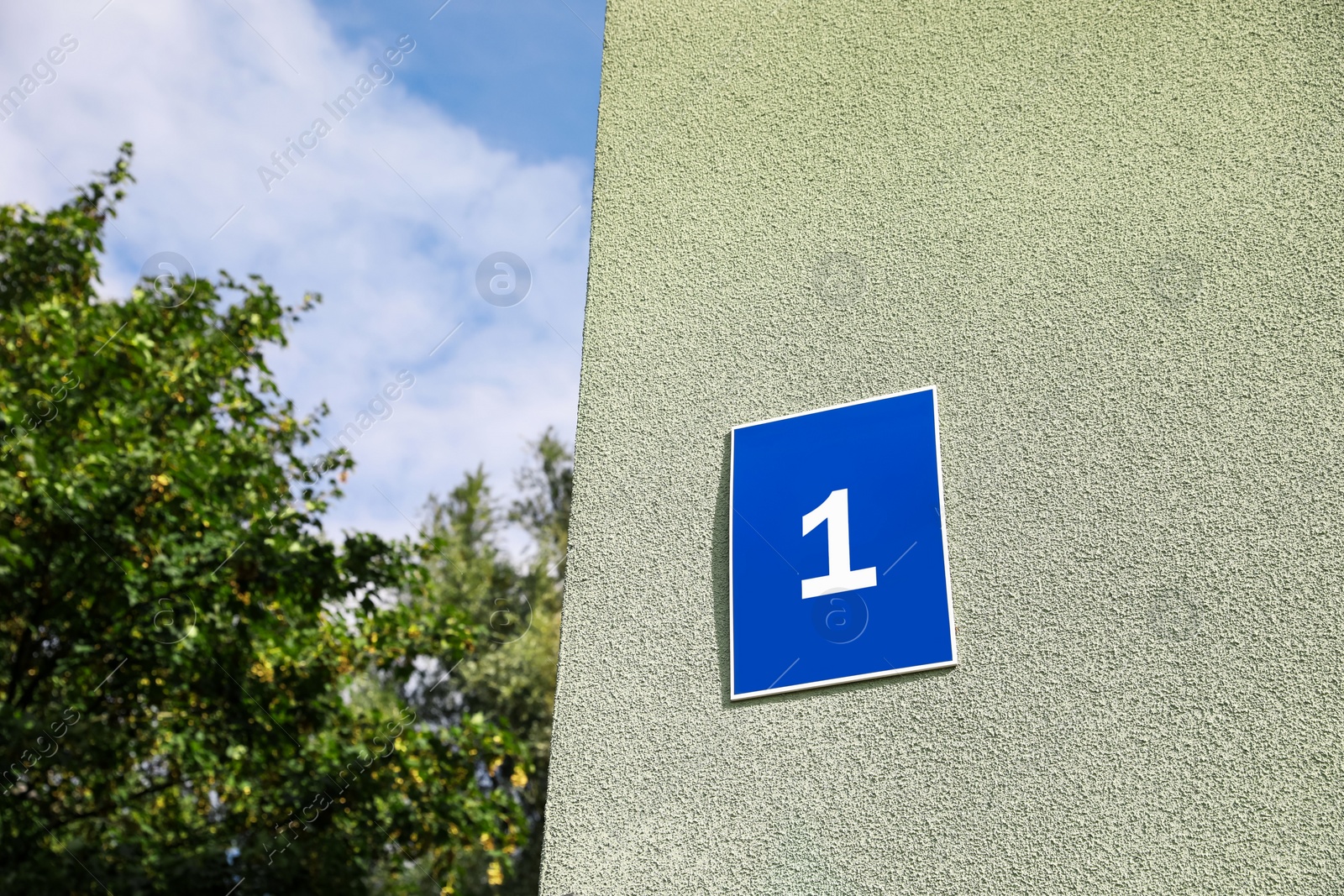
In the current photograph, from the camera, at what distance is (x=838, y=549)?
3371 millimetres

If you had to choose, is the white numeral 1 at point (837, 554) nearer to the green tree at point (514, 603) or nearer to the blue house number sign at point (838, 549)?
the blue house number sign at point (838, 549)

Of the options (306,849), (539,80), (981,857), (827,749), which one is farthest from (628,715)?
(539,80)

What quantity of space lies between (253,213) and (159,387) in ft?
5.56

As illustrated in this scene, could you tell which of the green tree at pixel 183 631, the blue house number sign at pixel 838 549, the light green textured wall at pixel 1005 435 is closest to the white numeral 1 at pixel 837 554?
the blue house number sign at pixel 838 549

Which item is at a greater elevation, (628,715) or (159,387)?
(159,387)

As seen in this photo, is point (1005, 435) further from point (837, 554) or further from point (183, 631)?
point (183, 631)

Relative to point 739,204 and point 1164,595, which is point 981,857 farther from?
point 739,204

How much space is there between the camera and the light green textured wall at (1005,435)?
271 cm

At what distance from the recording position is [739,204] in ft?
13.6

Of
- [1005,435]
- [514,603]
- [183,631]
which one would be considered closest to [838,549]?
[1005,435]

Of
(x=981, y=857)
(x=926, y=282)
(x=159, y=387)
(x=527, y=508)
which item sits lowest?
(x=981, y=857)

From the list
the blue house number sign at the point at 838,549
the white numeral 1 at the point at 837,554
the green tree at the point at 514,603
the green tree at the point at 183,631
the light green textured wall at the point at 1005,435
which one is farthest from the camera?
the green tree at the point at 514,603

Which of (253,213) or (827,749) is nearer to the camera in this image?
(827,749)

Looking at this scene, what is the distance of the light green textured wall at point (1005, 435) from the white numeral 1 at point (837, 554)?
0.97 feet
